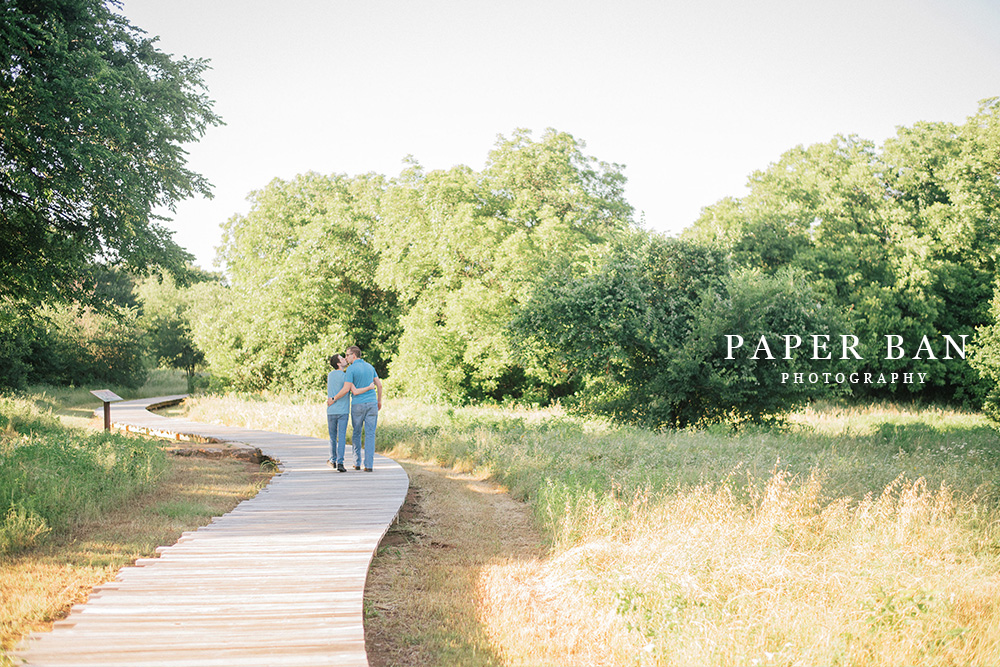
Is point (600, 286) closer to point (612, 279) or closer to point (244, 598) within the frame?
point (612, 279)

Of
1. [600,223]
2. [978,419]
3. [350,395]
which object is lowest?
[978,419]

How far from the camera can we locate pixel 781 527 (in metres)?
6.44

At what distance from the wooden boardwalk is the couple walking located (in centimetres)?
192

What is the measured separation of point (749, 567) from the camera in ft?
17.6

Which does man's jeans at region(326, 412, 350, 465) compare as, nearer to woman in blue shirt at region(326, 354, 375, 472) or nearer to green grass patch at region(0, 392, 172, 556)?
woman in blue shirt at region(326, 354, 375, 472)

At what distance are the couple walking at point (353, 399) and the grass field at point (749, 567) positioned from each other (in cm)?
269

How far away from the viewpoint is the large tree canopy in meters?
10.5

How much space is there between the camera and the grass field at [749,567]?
454 centimetres

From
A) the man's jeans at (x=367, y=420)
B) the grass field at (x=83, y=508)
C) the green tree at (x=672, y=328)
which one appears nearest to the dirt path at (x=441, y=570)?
the man's jeans at (x=367, y=420)

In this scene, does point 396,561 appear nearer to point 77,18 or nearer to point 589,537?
Result: point 589,537

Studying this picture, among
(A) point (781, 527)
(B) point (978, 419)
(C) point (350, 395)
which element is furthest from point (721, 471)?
(B) point (978, 419)

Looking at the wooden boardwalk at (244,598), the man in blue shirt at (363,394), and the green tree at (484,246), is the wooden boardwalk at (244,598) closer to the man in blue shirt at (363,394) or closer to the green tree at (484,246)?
the man in blue shirt at (363,394)

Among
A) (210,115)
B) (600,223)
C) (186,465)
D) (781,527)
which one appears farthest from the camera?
(600,223)

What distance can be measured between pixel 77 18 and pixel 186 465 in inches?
358
